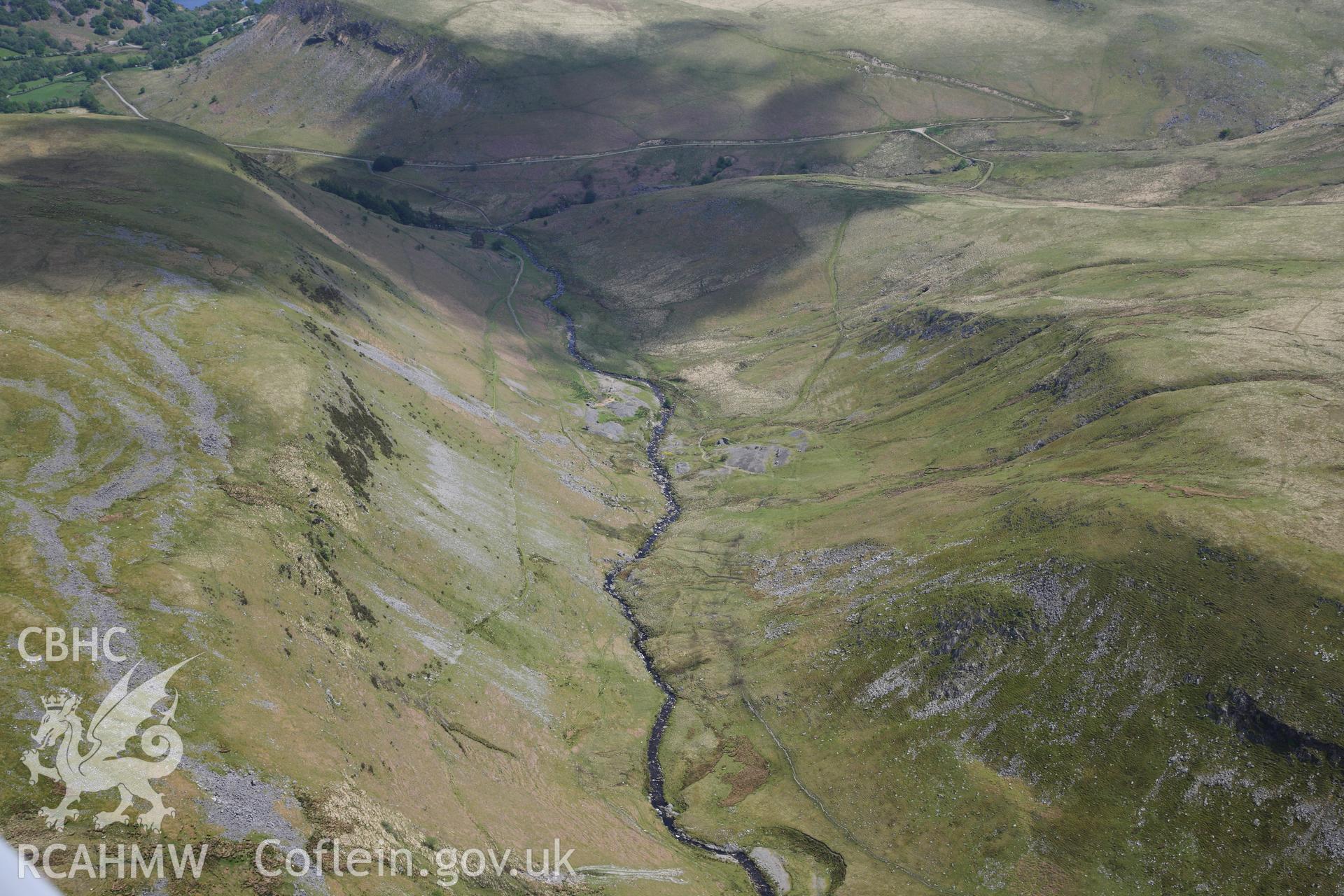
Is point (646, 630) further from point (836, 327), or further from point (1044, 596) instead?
point (836, 327)

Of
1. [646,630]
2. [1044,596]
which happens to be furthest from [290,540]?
[1044,596]

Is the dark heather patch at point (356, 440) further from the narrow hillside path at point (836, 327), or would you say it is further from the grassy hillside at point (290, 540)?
the narrow hillside path at point (836, 327)

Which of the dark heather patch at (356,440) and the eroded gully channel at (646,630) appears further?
the dark heather patch at (356,440)

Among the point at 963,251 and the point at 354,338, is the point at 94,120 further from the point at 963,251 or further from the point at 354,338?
the point at 963,251

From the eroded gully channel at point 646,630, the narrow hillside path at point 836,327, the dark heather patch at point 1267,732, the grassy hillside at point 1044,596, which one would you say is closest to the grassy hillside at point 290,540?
the eroded gully channel at point 646,630

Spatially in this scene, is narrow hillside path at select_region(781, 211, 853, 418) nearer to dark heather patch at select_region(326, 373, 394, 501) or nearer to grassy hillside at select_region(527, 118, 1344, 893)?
grassy hillside at select_region(527, 118, 1344, 893)
